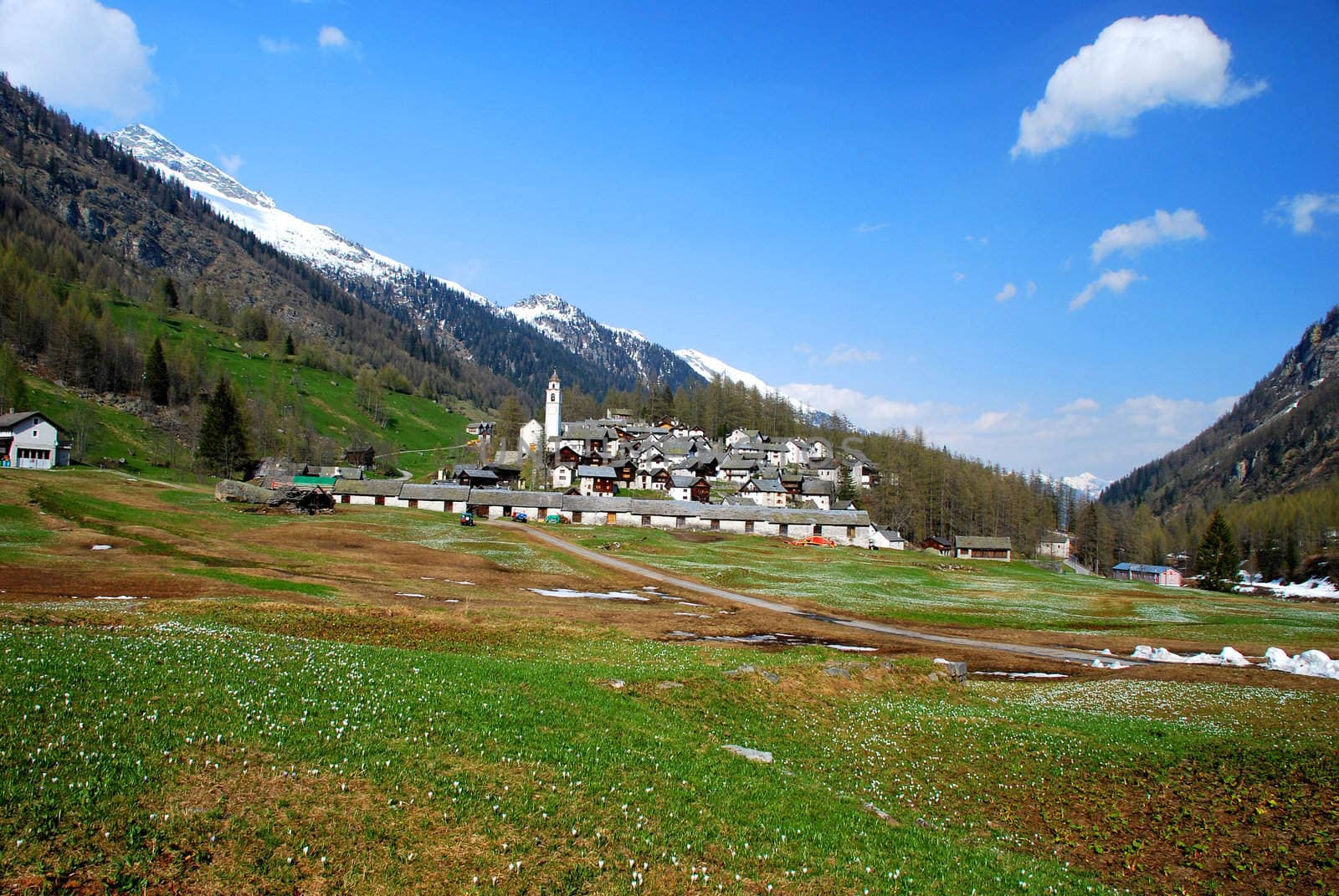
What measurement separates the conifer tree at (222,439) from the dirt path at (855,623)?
84.8 metres

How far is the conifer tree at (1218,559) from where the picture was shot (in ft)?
431

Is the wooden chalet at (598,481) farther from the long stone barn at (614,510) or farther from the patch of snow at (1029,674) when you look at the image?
the patch of snow at (1029,674)

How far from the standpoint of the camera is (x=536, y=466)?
6339 inches

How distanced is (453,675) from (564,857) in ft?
30.8

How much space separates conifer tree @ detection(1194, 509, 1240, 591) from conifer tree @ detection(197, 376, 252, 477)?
18955 cm

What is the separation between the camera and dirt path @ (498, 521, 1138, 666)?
43438 millimetres

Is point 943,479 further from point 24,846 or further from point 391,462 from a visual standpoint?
point 24,846

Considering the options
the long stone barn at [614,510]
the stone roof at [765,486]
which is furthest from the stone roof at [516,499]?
the stone roof at [765,486]

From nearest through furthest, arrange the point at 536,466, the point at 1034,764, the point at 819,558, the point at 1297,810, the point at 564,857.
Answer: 1. the point at 564,857
2. the point at 1297,810
3. the point at 1034,764
4. the point at 819,558
5. the point at 536,466

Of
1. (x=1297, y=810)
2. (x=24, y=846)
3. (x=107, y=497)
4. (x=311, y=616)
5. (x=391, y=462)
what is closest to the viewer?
(x=24, y=846)

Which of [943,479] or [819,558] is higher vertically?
[943,479]

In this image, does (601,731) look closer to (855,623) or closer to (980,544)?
(855,623)

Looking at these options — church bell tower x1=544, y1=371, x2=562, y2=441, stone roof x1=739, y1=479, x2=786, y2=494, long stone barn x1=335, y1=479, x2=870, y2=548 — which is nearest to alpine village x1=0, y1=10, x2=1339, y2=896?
long stone barn x1=335, y1=479, x2=870, y2=548

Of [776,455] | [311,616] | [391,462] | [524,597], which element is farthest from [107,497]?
[776,455]
